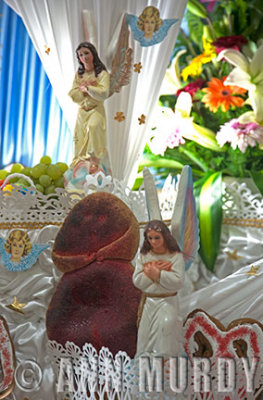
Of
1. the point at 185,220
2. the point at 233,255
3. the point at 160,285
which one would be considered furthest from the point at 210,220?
the point at 160,285

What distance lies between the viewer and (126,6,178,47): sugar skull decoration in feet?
5.64

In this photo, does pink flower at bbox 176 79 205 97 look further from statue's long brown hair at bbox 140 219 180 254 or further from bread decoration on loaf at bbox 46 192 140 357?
statue's long brown hair at bbox 140 219 180 254

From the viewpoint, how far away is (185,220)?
129cm

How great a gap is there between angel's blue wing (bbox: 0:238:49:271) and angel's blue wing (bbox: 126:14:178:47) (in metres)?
0.74

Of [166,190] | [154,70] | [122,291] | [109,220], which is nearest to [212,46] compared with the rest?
[154,70]

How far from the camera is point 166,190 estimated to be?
5.34 ft

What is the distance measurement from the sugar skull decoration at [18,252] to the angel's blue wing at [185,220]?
1.31ft

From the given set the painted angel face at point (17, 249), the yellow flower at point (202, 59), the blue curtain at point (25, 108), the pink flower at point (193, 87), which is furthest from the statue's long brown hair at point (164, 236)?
the blue curtain at point (25, 108)

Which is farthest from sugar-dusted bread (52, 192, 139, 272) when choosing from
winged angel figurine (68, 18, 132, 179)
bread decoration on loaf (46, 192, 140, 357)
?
winged angel figurine (68, 18, 132, 179)

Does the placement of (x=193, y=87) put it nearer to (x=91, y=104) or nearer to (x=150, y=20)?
(x=150, y=20)

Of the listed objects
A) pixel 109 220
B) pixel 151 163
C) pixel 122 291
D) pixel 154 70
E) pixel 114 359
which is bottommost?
pixel 114 359

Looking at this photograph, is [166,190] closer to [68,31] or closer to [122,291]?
[122,291]

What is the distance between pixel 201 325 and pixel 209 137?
787 mm

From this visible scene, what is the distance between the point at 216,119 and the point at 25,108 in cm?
90
